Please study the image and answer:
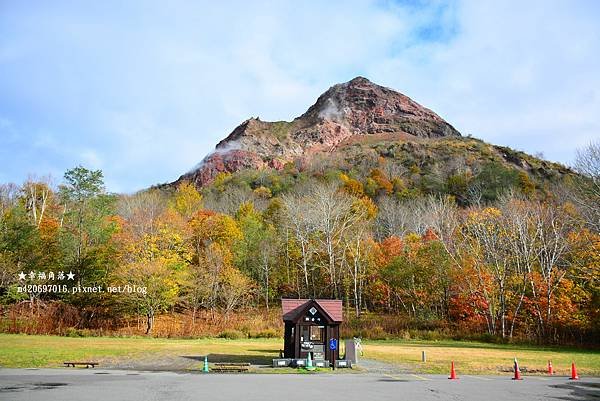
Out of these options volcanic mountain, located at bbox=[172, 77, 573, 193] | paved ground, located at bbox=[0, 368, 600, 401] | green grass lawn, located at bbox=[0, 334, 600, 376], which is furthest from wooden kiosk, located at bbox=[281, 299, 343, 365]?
volcanic mountain, located at bbox=[172, 77, 573, 193]

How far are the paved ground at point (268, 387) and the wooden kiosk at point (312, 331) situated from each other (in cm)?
321

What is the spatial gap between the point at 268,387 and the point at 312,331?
28.1ft

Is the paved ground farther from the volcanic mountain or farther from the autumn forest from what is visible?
the volcanic mountain

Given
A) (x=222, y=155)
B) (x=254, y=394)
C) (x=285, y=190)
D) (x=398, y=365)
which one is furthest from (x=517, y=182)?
(x=222, y=155)

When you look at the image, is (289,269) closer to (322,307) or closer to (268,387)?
(322,307)

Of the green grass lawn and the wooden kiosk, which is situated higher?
the wooden kiosk

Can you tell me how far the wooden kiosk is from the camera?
25656mm

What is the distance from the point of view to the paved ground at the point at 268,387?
15602 mm

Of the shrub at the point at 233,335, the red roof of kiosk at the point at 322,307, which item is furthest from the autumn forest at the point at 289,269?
the red roof of kiosk at the point at 322,307

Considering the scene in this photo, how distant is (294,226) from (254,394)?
161ft

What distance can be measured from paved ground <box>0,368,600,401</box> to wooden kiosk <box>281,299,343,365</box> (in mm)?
3210

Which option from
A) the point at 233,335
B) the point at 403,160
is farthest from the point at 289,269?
the point at 403,160

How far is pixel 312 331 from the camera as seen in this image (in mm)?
26250

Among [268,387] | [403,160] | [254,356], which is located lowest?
[254,356]
